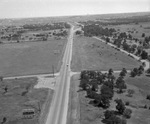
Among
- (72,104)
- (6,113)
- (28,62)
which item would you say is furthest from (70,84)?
(28,62)

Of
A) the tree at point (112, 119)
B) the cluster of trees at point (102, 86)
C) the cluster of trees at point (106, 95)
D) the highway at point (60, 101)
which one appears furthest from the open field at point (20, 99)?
the tree at point (112, 119)

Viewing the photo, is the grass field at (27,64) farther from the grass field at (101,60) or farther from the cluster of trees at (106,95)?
the cluster of trees at (106,95)

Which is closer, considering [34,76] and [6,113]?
[6,113]

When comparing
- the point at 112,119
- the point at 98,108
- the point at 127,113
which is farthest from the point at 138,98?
the point at 112,119

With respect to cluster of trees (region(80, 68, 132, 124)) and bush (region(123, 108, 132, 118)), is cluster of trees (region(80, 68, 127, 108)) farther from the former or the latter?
bush (region(123, 108, 132, 118))

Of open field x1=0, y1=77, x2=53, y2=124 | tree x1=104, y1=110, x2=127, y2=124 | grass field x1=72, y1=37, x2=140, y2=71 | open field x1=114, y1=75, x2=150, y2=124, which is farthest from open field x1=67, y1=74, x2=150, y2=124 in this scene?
grass field x1=72, y1=37, x2=140, y2=71

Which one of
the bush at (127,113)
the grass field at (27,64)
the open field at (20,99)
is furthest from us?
the grass field at (27,64)

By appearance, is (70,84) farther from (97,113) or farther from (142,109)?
(142,109)
